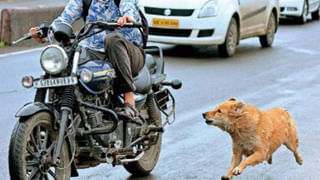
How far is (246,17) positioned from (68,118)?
11.5m

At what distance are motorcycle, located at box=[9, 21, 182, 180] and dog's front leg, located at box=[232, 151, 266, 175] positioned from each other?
886 millimetres

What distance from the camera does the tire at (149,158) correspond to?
676cm

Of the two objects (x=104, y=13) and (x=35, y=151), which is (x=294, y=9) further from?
(x=35, y=151)

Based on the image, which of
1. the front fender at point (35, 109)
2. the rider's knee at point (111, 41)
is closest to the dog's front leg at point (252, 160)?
the rider's knee at point (111, 41)

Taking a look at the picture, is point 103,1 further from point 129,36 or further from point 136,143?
point 136,143

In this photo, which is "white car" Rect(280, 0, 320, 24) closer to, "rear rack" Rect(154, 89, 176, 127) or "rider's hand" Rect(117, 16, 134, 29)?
"rear rack" Rect(154, 89, 176, 127)

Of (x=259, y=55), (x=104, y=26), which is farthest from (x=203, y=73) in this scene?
(x=104, y=26)

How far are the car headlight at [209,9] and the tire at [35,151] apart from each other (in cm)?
975

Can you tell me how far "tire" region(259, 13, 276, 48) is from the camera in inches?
686

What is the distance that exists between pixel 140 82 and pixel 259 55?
999 centimetres

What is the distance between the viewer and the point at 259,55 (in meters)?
16.0

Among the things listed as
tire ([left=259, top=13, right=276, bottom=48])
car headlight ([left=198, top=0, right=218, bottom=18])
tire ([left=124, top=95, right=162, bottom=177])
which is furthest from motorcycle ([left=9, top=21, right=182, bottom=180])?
tire ([left=259, top=13, right=276, bottom=48])

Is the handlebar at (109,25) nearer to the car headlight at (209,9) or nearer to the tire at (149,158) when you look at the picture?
the tire at (149,158)

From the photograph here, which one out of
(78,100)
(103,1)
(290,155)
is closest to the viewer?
(78,100)
